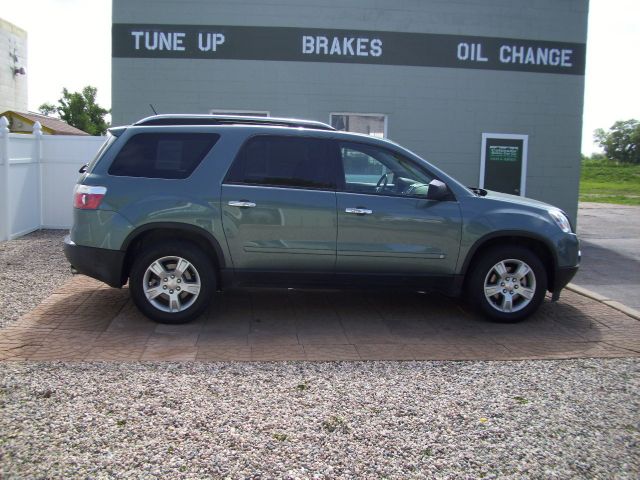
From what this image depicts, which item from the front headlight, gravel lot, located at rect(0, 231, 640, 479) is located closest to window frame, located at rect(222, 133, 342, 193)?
gravel lot, located at rect(0, 231, 640, 479)

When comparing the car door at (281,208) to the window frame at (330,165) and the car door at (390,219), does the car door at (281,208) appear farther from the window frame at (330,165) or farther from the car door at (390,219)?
the car door at (390,219)

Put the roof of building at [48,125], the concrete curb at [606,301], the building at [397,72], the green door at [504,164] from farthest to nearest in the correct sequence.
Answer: the roof of building at [48,125], the green door at [504,164], the building at [397,72], the concrete curb at [606,301]

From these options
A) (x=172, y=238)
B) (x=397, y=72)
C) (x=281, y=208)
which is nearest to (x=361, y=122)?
(x=397, y=72)

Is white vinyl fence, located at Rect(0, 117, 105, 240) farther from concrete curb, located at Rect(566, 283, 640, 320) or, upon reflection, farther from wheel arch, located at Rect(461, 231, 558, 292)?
concrete curb, located at Rect(566, 283, 640, 320)

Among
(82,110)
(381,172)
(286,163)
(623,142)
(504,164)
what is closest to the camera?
(286,163)

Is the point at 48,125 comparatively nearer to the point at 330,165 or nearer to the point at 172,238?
the point at 172,238

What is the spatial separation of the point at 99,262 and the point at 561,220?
15.3ft

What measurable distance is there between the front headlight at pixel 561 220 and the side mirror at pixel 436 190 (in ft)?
4.09

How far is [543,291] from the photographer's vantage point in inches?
262

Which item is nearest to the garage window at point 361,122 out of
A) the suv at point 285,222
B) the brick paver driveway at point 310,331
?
the brick paver driveway at point 310,331

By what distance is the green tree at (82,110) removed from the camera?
2053 inches

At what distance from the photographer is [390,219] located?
643 centimetres

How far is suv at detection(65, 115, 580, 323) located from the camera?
245 inches

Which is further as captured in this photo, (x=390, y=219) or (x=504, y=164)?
(x=504, y=164)
